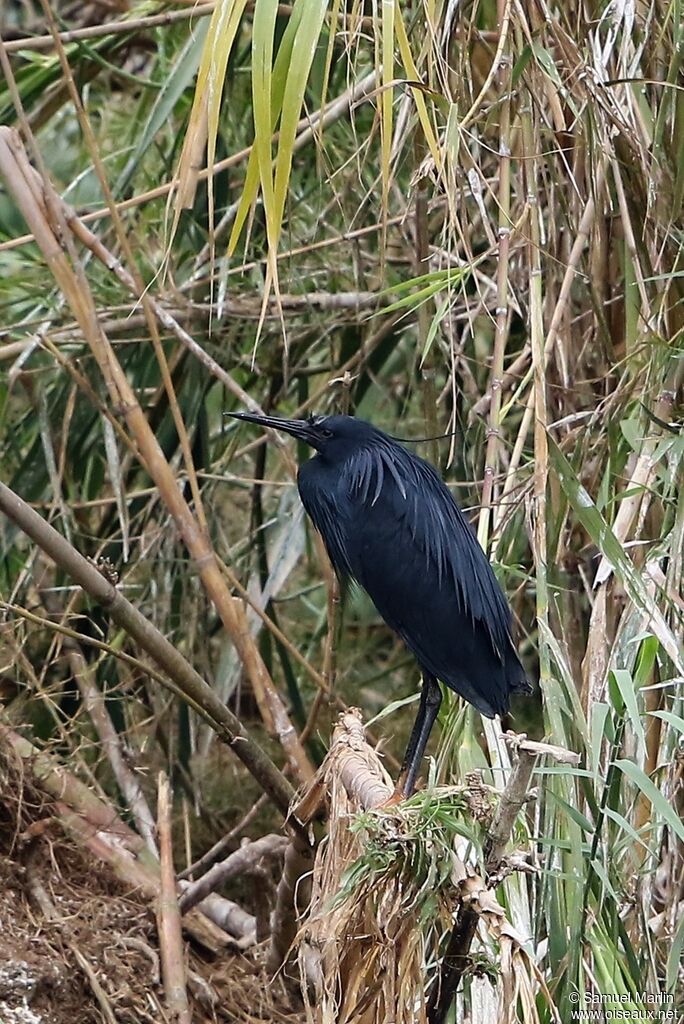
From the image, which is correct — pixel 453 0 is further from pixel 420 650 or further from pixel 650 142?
pixel 420 650

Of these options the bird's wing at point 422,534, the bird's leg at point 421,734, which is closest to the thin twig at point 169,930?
the bird's leg at point 421,734

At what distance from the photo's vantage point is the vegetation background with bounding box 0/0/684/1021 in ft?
5.72

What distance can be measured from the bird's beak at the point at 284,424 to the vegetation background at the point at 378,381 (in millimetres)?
114

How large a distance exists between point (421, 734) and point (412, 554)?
1.06 feet

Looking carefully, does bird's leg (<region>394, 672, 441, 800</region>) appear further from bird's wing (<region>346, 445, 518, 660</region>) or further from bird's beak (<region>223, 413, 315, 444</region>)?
bird's beak (<region>223, 413, 315, 444</region>)

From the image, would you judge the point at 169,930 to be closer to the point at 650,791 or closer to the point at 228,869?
the point at 228,869

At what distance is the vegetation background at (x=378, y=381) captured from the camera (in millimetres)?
1743

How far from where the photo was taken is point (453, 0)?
2.11 m

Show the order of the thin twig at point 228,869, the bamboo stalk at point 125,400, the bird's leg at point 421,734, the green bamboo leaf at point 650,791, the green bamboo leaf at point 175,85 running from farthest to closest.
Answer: the green bamboo leaf at point 175,85, the thin twig at point 228,869, the bird's leg at point 421,734, the bamboo stalk at point 125,400, the green bamboo leaf at point 650,791

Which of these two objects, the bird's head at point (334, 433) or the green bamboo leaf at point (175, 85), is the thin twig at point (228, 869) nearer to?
the bird's head at point (334, 433)

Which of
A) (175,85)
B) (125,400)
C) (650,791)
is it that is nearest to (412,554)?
(125,400)

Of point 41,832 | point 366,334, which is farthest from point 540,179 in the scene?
point 41,832

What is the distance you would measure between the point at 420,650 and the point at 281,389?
1.10 metres

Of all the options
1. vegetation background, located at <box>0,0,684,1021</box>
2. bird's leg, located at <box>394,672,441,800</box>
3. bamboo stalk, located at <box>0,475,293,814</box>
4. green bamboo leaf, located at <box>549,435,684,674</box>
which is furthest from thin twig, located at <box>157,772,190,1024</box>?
green bamboo leaf, located at <box>549,435,684,674</box>
